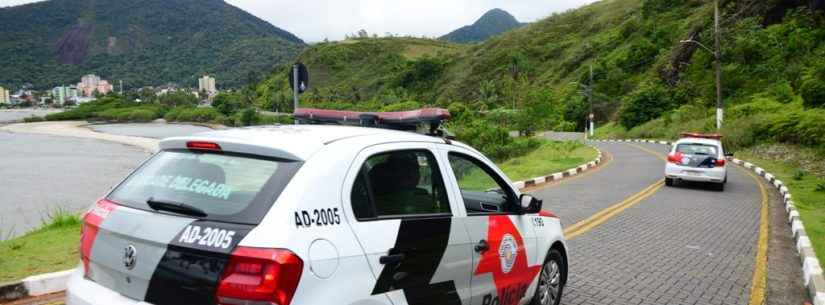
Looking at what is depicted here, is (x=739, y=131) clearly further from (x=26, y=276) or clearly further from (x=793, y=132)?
(x=26, y=276)

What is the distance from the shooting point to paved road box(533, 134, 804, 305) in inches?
240

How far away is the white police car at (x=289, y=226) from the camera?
2.72m

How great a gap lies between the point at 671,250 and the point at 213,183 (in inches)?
273

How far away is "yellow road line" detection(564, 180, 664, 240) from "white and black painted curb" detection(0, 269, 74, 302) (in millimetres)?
6351

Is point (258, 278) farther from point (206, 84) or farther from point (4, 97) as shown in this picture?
point (4, 97)

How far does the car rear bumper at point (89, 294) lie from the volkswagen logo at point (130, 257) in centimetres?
17

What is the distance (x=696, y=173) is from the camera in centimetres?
1591

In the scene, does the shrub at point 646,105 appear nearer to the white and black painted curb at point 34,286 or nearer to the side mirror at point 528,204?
the side mirror at point 528,204

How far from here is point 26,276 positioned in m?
5.78

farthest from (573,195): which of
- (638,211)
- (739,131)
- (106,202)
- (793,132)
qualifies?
(739,131)

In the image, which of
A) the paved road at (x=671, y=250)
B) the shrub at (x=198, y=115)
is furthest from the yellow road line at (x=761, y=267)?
the shrub at (x=198, y=115)

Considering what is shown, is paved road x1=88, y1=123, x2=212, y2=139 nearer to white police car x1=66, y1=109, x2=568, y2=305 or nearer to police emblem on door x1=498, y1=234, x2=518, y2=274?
police emblem on door x1=498, y1=234, x2=518, y2=274

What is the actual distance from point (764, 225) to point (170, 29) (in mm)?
209123

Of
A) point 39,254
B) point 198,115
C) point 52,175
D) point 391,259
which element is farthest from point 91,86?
point 391,259
